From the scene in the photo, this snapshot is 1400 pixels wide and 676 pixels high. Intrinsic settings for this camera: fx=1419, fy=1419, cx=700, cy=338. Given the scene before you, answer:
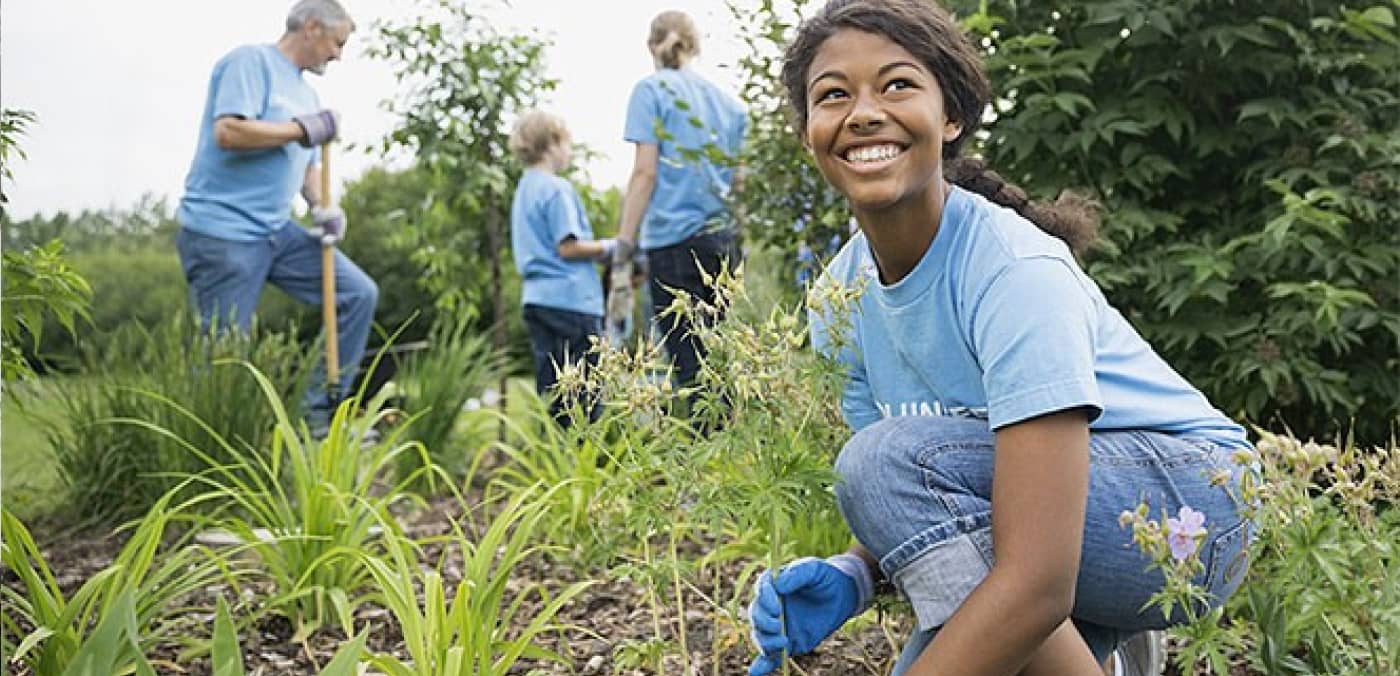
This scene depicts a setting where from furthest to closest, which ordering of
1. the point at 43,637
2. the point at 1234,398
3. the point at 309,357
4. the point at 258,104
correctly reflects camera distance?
the point at 258,104 < the point at 309,357 < the point at 1234,398 < the point at 43,637

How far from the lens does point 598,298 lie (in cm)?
554

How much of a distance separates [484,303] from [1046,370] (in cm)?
795

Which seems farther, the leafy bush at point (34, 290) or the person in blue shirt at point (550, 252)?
the person in blue shirt at point (550, 252)

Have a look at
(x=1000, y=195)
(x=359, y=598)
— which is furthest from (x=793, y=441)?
Result: (x=359, y=598)

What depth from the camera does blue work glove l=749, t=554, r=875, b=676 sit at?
2.05m

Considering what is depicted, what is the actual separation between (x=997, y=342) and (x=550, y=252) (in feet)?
12.5

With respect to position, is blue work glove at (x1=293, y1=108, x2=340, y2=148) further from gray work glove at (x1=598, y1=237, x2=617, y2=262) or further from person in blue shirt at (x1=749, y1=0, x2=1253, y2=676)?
person in blue shirt at (x1=749, y1=0, x2=1253, y2=676)

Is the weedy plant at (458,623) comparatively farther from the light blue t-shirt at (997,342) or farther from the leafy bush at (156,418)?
the leafy bush at (156,418)

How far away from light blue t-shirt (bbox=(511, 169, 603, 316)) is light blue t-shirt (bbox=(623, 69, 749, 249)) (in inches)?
20.3

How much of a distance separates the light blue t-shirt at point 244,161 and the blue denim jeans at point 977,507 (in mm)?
3635

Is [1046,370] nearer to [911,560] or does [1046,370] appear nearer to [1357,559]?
[911,560]

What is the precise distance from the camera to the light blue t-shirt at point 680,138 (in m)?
4.95

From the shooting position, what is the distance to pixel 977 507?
189 cm

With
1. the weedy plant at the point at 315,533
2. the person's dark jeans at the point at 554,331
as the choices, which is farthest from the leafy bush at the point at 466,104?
the weedy plant at the point at 315,533
